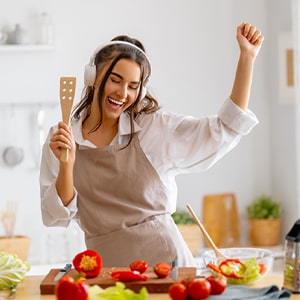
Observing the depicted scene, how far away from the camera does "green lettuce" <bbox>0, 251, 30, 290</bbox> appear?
2465mm

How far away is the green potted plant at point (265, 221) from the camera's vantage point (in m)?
5.54

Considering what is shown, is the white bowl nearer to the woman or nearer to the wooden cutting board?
the wooden cutting board

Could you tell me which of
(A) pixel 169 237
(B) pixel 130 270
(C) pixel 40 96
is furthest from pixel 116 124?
(C) pixel 40 96

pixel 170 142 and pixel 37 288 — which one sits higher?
pixel 170 142

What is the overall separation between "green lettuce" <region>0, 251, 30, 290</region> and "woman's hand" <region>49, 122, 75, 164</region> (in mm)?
321

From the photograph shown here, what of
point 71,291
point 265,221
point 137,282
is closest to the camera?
point 71,291

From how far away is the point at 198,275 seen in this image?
2.44 m

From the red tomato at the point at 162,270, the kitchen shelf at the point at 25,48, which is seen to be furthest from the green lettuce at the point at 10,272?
the kitchen shelf at the point at 25,48

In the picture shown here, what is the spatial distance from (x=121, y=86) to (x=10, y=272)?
0.65 meters

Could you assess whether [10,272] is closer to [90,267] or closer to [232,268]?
[90,267]

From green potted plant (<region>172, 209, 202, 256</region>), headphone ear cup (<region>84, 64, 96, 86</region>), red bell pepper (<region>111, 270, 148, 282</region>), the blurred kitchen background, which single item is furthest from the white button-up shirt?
the blurred kitchen background

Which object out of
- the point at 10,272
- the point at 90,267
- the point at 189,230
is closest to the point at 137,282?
the point at 90,267

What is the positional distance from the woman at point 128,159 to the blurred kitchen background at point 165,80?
2.56m

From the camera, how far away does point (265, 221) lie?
5523 mm
